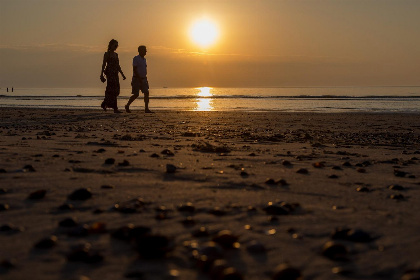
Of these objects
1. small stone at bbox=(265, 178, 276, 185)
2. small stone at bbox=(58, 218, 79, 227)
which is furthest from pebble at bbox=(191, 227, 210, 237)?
small stone at bbox=(265, 178, 276, 185)

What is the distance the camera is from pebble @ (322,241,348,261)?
8.69 ft

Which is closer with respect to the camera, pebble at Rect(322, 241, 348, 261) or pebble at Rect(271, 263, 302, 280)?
pebble at Rect(271, 263, 302, 280)

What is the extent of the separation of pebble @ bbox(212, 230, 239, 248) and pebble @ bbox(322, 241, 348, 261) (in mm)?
473

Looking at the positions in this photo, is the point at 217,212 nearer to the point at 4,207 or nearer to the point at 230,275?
the point at 230,275

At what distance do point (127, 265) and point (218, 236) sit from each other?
23.0 inches

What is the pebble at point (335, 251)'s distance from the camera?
2.65 meters

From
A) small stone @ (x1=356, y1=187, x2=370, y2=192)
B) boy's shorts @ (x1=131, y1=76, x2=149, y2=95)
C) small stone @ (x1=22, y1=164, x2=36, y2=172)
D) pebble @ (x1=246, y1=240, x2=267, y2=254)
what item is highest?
boy's shorts @ (x1=131, y1=76, x2=149, y2=95)

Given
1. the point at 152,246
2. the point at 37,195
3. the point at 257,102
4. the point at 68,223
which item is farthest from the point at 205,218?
the point at 257,102

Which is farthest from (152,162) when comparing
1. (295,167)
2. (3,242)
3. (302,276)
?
(302,276)

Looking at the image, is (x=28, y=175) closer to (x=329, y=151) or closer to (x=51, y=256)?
(x=51, y=256)

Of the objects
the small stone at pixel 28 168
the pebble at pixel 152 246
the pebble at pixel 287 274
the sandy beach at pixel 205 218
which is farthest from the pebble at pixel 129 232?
the small stone at pixel 28 168

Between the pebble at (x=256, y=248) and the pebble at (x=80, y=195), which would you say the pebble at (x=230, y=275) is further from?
the pebble at (x=80, y=195)

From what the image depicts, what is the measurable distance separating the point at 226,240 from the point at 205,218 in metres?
0.55

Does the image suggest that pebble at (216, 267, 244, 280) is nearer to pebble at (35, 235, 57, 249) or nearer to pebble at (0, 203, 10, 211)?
pebble at (35, 235, 57, 249)
